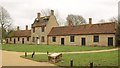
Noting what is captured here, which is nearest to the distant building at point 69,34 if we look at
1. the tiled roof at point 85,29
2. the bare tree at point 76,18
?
the tiled roof at point 85,29

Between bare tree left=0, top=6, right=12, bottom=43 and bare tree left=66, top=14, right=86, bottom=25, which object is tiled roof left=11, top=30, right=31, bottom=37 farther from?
bare tree left=66, top=14, right=86, bottom=25

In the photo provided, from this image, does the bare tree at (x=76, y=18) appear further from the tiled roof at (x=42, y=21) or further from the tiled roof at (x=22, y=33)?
the tiled roof at (x=42, y=21)

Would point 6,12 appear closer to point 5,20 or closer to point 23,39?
point 5,20

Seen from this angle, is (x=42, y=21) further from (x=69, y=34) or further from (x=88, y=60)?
(x=88, y=60)

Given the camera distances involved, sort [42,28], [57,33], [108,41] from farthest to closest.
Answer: [42,28], [57,33], [108,41]

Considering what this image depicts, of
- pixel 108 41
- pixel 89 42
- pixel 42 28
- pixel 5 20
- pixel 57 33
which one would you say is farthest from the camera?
pixel 5 20

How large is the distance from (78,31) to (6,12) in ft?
79.1

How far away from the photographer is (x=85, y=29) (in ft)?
144

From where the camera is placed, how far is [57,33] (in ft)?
161

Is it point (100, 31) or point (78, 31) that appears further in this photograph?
point (78, 31)

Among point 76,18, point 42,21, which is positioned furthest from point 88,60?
point 76,18

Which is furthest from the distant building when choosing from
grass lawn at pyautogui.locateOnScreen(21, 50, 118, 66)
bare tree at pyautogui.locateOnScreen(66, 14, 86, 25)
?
bare tree at pyautogui.locateOnScreen(66, 14, 86, 25)

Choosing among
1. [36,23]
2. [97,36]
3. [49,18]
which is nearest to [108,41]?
[97,36]

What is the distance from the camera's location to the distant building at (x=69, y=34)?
3916 centimetres
